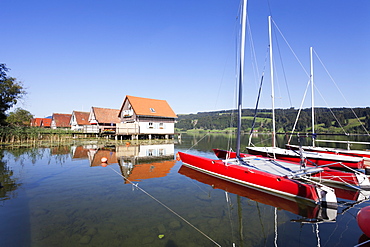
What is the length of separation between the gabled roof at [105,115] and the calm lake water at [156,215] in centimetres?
3387

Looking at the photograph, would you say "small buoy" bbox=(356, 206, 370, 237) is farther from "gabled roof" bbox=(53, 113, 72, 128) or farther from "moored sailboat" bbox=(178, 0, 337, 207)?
"gabled roof" bbox=(53, 113, 72, 128)

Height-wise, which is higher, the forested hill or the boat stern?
the forested hill

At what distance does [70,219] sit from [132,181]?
168 inches

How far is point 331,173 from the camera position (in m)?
9.32

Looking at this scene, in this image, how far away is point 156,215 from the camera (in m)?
6.24

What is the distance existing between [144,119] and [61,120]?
120ft

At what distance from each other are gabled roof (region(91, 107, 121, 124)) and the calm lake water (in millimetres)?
33873

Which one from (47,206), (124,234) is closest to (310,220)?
(124,234)

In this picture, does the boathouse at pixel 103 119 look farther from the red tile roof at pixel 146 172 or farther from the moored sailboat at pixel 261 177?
the moored sailboat at pixel 261 177

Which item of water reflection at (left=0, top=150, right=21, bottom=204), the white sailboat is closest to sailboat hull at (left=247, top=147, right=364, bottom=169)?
the white sailboat

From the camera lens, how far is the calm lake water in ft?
16.1

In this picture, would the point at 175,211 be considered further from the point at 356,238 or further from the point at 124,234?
the point at 356,238

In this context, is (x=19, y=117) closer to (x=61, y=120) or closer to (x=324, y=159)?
(x=61, y=120)

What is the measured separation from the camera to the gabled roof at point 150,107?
119 feet
